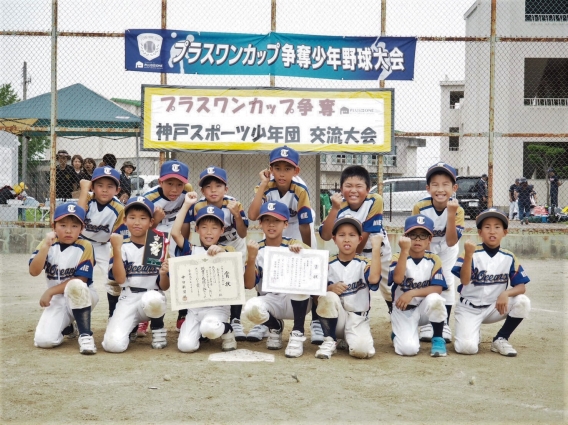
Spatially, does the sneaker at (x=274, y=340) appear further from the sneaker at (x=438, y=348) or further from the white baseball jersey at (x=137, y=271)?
the sneaker at (x=438, y=348)

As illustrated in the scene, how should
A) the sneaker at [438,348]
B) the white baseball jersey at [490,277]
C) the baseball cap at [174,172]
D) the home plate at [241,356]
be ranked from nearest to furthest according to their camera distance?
the home plate at [241,356]
the sneaker at [438,348]
the white baseball jersey at [490,277]
the baseball cap at [174,172]

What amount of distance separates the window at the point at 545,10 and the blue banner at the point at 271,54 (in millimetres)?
17905

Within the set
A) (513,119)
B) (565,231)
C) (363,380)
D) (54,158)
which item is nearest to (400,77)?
(565,231)

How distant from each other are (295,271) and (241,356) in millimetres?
794

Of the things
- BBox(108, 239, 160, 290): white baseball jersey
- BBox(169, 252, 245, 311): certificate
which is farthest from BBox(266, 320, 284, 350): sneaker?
BBox(108, 239, 160, 290): white baseball jersey

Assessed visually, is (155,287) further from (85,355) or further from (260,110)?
(260,110)

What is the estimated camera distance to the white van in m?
18.3

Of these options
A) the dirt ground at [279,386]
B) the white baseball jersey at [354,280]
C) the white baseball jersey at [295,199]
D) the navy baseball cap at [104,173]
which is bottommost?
the dirt ground at [279,386]

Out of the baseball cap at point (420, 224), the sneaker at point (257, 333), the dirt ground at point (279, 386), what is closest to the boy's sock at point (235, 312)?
the sneaker at point (257, 333)

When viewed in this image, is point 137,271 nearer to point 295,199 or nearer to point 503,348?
point 295,199

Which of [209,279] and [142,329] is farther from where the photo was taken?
[142,329]

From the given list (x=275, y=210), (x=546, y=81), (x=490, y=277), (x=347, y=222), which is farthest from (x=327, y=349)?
(x=546, y=81)

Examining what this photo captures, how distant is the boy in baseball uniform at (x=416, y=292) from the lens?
5172 mm

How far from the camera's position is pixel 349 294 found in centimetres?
528
